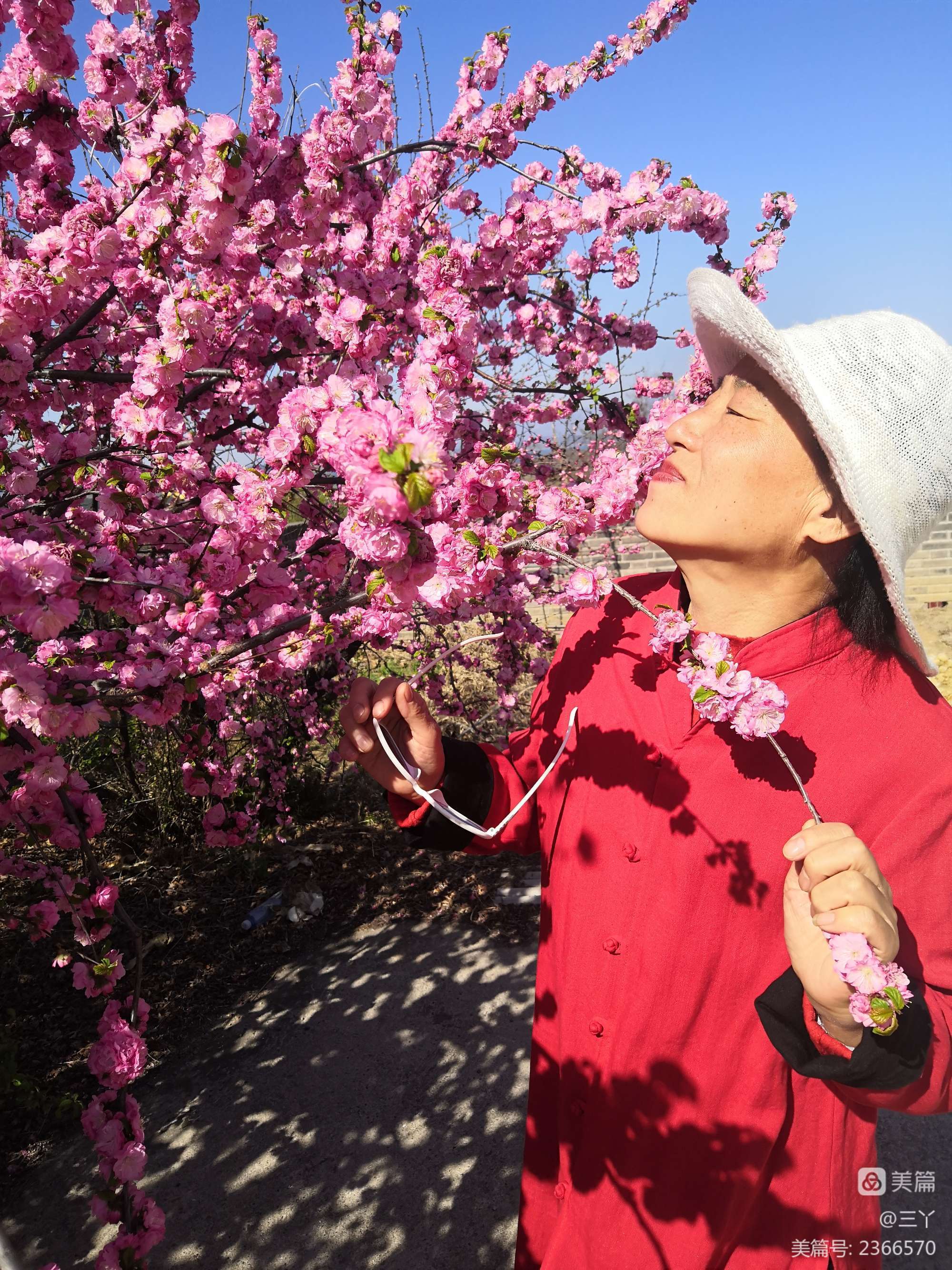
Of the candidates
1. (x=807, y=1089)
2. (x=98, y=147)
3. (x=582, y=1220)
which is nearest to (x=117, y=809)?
(x=98, y=147)

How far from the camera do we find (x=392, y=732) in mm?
1436

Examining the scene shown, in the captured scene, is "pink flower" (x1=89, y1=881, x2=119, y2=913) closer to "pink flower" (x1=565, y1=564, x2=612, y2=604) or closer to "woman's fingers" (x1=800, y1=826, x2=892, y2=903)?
"pink flower" (x1=565, y1=564, x2=612, y2=604)

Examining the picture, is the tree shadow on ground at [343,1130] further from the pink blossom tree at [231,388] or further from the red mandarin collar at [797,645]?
the red mandarin collar at [797,645]

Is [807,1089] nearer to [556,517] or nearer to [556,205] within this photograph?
[556,517]

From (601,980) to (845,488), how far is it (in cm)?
99

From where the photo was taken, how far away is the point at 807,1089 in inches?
52.8

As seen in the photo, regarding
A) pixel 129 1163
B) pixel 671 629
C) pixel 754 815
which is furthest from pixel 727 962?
pixel 129 1163

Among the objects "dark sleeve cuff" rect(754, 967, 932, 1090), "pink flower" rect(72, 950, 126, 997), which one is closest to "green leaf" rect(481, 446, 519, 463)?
"dark sleeve cuff" rect(754, 967, 932, 1090)

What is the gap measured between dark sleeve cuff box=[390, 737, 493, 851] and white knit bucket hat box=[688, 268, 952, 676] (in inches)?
33.6

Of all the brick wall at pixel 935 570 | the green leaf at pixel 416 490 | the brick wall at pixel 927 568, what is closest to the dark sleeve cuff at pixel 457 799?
the green leaf at pixel 416 490

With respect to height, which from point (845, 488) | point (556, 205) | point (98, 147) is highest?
point (98, 147)

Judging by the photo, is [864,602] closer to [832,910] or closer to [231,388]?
[832,910]

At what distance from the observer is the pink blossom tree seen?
1.32 meters

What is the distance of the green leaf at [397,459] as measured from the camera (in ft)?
2.36
